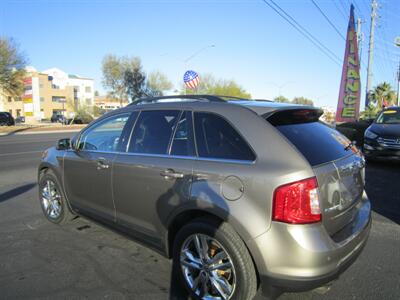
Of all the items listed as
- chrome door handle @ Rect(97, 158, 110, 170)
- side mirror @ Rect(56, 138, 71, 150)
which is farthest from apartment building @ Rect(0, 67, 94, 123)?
chrome door handle @ Rect(97, 158, 110, 170)

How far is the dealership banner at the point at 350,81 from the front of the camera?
20719 mm

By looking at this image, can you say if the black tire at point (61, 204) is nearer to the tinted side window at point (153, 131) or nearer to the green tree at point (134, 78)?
the tinted side window at point (153, 131)

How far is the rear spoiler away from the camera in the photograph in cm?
298

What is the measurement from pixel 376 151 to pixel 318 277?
816cm

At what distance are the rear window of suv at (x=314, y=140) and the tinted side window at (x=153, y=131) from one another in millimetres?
1077

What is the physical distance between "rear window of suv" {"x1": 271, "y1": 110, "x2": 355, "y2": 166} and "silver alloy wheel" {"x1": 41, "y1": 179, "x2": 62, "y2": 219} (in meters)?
3.50

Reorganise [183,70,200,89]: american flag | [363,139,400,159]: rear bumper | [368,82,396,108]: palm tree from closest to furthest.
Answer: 1. [363,139,400,159]: rear bumper
2. [183,70,200,89]: american flag
3. [368,82,396,108]: palm tree

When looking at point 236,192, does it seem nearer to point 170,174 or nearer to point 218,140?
point 218,140

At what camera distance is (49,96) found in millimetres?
93500

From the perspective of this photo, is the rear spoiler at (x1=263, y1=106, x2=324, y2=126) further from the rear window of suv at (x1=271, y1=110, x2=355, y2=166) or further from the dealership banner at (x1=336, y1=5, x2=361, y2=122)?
the dealership banner at (x1=336, y1=5, x2=361, y2=122)

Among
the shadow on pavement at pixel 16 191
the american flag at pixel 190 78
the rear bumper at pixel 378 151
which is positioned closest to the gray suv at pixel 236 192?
the shadow on pavement at pixel 16 191

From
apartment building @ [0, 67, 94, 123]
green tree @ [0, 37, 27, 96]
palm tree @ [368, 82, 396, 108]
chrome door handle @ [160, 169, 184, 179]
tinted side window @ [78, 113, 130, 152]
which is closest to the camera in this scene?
chrome door handle @ [160, 169, 184, 179]

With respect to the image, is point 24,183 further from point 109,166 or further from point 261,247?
point 261,247

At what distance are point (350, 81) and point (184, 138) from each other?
20164mm
